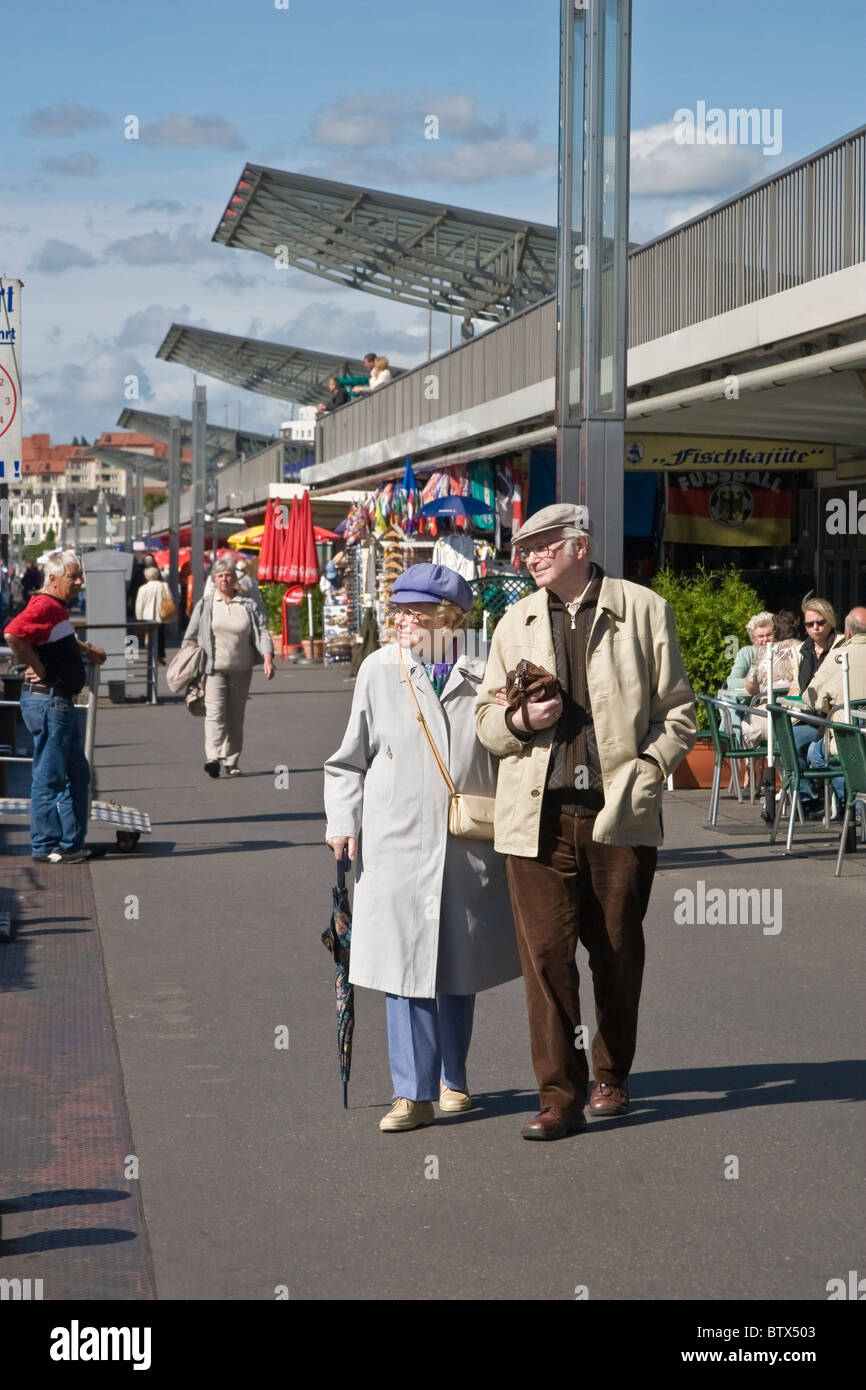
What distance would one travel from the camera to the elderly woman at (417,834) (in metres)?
5.78

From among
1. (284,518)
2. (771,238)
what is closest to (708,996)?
(771,238)

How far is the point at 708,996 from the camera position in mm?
7828

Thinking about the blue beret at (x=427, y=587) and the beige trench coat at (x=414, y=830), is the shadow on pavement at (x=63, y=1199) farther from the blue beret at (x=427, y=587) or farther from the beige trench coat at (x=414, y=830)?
the blue beret at (x=427, y=587)

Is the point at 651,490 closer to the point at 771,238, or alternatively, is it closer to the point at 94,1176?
the point at 771,238

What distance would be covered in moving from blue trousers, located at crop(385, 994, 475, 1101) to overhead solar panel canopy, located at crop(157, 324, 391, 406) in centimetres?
4814

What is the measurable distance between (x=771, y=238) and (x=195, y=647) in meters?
5.75

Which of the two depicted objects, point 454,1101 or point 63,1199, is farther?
point 454,1101

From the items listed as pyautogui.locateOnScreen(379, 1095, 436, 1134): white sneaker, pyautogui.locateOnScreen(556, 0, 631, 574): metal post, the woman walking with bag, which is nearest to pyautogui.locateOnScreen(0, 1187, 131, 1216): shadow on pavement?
pyautogui.locateOnScreen(379, 1095, 436, 1134): white sneaker

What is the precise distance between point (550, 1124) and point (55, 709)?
629cm

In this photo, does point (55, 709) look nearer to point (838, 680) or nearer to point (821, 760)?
point (838, 680)

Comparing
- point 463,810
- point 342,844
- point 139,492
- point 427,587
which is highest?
point 139,492

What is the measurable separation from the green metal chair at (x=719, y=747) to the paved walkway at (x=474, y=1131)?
7.82 ft

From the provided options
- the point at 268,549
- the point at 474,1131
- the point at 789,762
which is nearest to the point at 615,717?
the point at 474,1131

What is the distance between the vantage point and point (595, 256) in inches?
418
